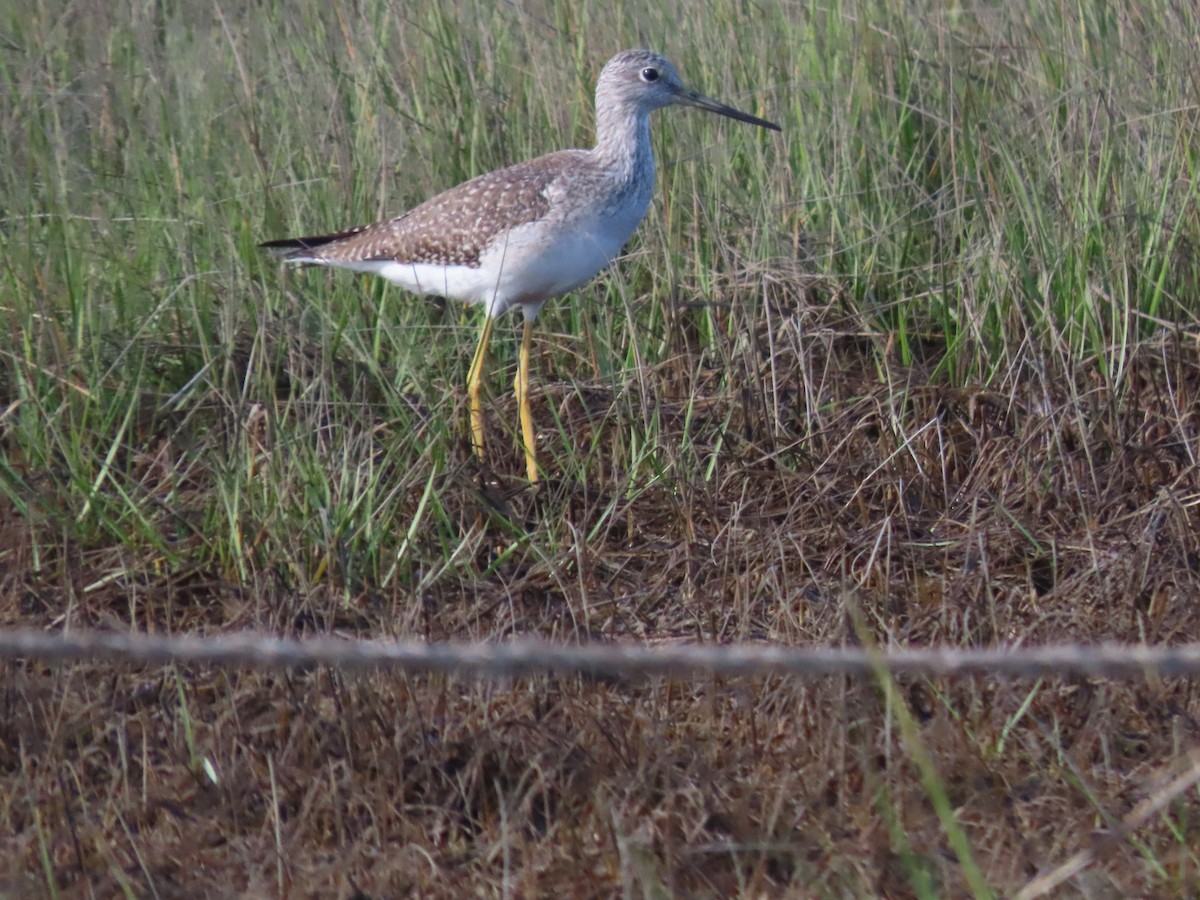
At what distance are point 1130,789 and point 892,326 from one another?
215 cm

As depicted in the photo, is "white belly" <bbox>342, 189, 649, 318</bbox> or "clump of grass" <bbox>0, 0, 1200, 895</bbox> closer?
"clump of grass" <bbox>0, 0, 1200, 895</bbox>

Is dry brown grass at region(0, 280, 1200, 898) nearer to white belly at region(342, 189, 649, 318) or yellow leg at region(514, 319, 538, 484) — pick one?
yellow leg at region(514, 319, 538, 484)

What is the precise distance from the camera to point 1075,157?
4.54m

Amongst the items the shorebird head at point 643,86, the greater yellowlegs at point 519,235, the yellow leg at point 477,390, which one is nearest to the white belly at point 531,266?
the greater yellowlegs at point 519,235

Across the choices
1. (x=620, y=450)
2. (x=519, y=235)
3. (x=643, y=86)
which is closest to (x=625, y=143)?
(x=643, y=86)

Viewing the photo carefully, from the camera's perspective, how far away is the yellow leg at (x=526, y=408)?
396 cm

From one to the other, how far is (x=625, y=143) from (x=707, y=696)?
2349 mm

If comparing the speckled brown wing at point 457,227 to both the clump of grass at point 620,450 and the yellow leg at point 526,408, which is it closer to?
the clump of grass at point 620,450

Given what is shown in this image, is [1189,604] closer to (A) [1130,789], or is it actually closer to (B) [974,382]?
(A) [1130,789]

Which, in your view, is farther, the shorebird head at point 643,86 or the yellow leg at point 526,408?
the shorebird head at point 643,86

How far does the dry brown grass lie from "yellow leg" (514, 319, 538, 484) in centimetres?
10

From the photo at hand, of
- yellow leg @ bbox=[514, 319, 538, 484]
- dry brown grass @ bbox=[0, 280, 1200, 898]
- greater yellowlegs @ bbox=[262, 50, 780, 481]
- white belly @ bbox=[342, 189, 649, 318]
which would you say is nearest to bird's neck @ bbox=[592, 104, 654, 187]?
greater yellowlegs @ bbox=[262, 50, 780, 481]

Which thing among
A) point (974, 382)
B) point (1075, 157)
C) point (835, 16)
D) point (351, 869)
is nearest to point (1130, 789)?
point (351, 869)

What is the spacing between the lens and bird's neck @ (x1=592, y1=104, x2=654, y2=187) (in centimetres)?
463
